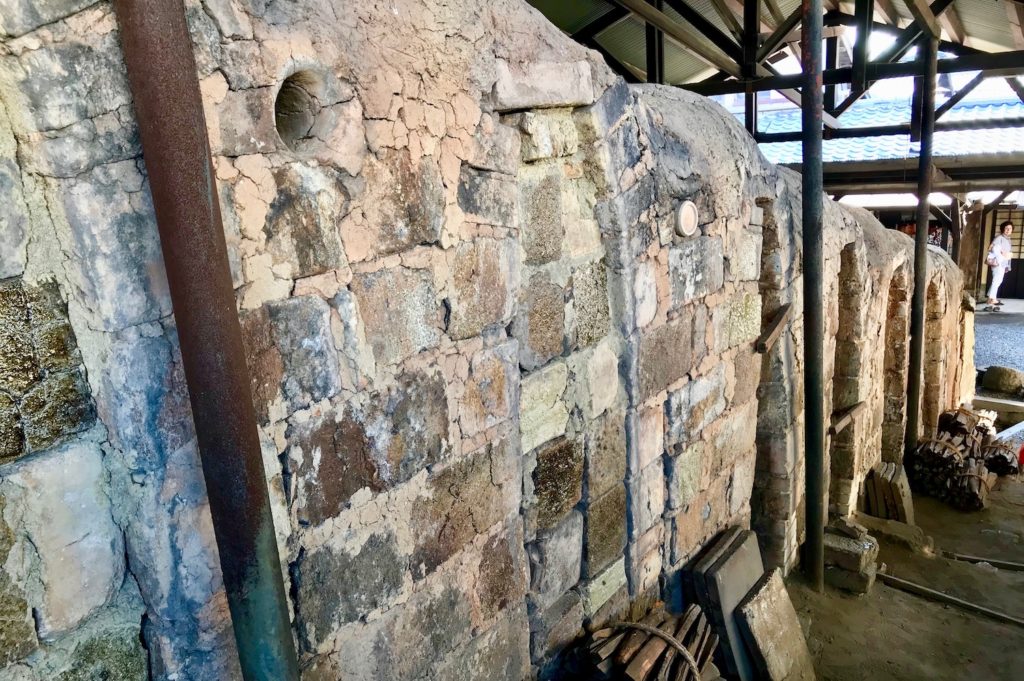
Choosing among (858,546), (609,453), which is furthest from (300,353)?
(858,546)

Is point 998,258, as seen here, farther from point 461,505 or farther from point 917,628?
point 461,505

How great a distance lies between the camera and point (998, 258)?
14.1m

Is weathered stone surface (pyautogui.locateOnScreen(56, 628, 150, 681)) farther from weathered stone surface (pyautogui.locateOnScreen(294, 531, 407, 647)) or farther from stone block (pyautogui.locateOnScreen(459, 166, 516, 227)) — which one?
stone block (pyautogui.locateOnScreen(459, 166, 516, 227))

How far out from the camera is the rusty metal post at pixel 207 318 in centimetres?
99

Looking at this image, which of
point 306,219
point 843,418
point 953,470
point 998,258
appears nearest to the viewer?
point 306,219

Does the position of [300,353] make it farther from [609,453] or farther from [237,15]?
[609,453]

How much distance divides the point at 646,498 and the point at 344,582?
4.50ft

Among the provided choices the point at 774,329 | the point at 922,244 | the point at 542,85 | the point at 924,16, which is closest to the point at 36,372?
the point at 542,85

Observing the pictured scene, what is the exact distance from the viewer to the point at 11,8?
962 millimetres

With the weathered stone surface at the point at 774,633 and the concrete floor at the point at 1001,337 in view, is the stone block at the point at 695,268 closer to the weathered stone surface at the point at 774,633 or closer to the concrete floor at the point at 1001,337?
the weathered stone surface at the point at 774,633

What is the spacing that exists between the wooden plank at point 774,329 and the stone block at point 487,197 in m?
1.99

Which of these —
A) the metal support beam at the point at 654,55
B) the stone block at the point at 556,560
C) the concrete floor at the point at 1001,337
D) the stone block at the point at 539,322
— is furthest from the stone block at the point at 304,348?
the concrete floor at the point at 1001,337

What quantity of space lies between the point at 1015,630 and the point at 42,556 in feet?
15.1

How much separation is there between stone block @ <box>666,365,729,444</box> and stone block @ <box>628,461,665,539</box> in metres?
0.16
